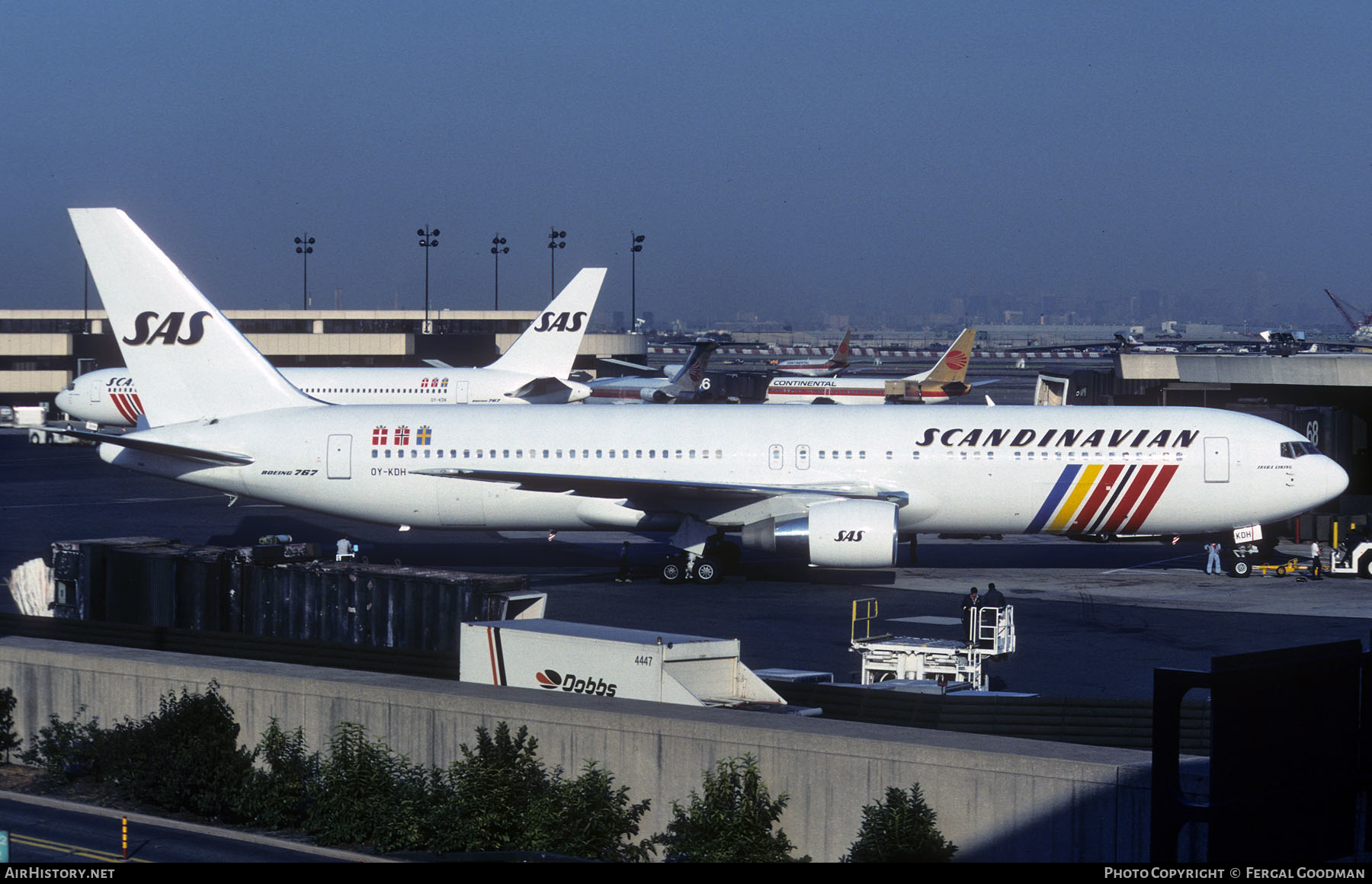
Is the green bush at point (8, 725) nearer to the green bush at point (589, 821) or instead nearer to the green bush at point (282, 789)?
the green bush at point (282, 789)

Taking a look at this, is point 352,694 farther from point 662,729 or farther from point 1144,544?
point 1144,544

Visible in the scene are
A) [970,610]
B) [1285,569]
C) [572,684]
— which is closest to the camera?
[572,684]

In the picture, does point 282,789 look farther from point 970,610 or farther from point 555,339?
point 555,339

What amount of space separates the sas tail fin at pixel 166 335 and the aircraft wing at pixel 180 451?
1.47 m

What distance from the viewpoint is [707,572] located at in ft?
118

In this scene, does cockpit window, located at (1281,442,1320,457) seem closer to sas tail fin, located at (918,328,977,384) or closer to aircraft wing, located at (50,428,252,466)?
aircraft wing, located at (50,428,252,466)

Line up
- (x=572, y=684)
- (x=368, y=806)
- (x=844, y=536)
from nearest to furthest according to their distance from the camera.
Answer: (x=368, y=806) < (x=572, y=684) < (x=844, y=536)

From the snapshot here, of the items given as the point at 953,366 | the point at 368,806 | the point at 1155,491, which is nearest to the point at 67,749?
the point at 368,806

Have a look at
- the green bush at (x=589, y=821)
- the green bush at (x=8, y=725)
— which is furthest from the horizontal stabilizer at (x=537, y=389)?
the green bush at (x=589, y=821)

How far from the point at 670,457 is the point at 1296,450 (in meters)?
15.7

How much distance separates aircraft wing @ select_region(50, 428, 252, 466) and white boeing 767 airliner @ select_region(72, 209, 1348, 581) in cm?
7

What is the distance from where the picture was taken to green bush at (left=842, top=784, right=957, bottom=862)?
45.1 feet

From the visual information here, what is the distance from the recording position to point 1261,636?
29078 mm

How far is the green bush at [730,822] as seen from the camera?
14.4 metres
